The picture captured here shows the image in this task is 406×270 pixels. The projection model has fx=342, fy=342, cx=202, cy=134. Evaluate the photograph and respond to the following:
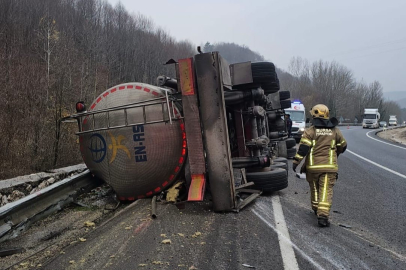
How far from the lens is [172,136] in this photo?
4.84 metres

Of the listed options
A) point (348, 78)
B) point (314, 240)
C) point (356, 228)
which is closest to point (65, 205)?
point (314, 240)

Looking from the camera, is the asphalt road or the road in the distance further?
the road in the distance

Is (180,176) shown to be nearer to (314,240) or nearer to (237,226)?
(237,226)

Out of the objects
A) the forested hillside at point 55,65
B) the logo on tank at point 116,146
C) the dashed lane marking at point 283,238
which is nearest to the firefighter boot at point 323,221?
the dashed lane marking at point 283,238

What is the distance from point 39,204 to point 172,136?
1946 mm

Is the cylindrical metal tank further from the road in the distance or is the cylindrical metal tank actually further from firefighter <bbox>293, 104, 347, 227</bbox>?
the road in the distance

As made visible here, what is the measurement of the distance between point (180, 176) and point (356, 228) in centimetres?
242

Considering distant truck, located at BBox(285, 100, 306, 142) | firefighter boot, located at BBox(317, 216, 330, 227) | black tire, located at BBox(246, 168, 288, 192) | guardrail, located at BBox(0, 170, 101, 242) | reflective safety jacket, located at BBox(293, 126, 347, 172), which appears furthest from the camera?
distant truck, located at BBox(285, 100, 306, 142)

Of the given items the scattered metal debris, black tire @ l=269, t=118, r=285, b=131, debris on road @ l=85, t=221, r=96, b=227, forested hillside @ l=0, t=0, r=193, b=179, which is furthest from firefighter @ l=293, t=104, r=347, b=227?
black tire @ l=269, t=118, r=285, b=131

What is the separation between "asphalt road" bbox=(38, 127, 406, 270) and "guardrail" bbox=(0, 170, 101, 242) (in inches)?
35.3

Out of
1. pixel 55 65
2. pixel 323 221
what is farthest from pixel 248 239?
pixel 55 65

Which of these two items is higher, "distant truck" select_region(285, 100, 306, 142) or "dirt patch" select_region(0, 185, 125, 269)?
"distant truck" select_region(285, 100, 306, 142)

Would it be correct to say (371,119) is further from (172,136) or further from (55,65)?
(172,136)

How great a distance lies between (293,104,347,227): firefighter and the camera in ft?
15.2
